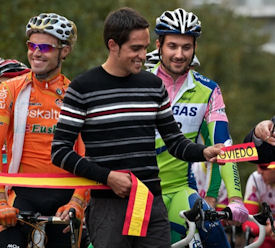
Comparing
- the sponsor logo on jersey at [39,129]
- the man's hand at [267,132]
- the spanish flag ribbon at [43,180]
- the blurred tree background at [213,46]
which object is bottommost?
the spanish flag ribbon at [43,180]

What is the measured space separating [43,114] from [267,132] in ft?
5.78

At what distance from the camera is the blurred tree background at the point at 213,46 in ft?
54.2

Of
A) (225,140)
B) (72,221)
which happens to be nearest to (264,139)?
(225,140)

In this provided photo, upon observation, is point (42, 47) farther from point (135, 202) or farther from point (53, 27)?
point (135, 202)

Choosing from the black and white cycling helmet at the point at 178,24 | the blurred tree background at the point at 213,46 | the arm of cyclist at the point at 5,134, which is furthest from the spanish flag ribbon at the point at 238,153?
the blurred tree background at the point at 213,46

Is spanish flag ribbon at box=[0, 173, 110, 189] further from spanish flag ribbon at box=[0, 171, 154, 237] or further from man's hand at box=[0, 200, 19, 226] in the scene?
man's hand at box=[0, 200, 19, 226]

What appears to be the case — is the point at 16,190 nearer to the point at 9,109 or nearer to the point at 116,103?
the point at 9,109

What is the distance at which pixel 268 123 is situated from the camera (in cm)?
648

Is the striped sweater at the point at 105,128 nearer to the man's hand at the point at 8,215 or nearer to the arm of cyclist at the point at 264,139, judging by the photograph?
the man's hand at the point at 8,215

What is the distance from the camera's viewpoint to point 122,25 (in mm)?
6031

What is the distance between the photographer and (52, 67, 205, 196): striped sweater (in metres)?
5.91

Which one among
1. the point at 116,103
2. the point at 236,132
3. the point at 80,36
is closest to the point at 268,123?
the point at 116,103

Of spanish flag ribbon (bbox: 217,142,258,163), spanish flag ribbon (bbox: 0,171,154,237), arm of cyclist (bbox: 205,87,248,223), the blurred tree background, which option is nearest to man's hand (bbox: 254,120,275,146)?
spanish flag ribbon (bbox: 217,142,258,163)

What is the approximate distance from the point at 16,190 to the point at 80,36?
12377 mm
